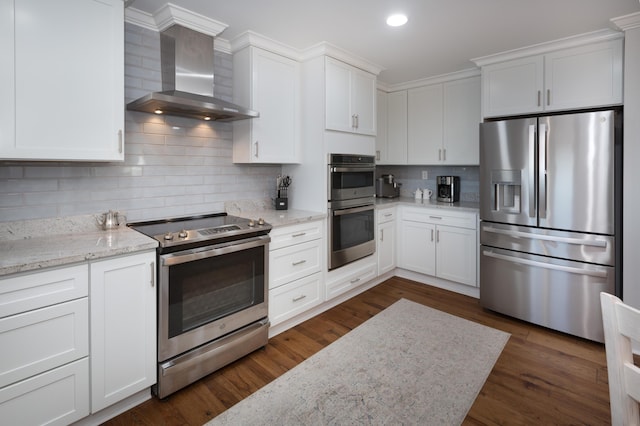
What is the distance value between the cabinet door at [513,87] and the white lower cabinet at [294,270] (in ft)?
6.69

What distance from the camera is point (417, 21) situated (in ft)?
8.45

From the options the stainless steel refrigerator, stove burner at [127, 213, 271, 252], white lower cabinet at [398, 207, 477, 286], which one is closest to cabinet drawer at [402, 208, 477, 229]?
white lower cabinet at [398, 207, 477, 286]

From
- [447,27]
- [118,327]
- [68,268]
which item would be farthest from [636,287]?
[68,268]

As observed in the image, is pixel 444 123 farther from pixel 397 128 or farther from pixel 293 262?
pixel 293 262

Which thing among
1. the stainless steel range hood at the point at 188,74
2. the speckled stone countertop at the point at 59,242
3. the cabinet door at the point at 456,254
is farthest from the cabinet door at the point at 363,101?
the speckled stone countertop at the point at 59,242

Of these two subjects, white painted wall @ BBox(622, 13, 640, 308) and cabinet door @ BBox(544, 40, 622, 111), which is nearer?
white painted wall @ BBox(622, 13, 640, 308)

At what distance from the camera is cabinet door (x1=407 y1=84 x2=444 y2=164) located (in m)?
4.14

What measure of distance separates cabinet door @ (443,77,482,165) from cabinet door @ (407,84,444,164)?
9cm

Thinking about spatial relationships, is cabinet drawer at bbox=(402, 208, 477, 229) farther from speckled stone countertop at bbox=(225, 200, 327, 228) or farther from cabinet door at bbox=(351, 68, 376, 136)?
speckled stone countertop at bbox=(225, 200, 327, 228)

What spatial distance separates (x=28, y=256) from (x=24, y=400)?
0.66m

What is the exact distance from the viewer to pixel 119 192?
8.05ft

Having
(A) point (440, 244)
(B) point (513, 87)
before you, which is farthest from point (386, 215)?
(B) point (513, 87)

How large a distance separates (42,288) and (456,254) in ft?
11.5

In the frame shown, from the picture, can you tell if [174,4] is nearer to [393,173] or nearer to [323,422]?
[323,422]
